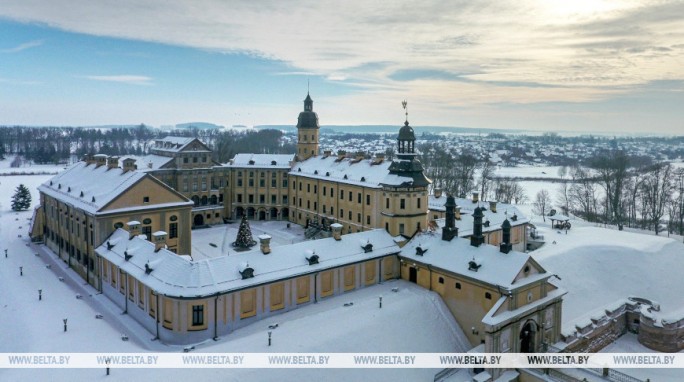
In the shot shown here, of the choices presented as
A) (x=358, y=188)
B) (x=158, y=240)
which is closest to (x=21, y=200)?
(x=158, y=240)

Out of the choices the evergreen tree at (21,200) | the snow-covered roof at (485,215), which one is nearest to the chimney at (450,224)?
the snow-covered roof at (485,215)

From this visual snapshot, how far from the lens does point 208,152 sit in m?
61.6

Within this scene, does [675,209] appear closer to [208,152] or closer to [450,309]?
[450,309]

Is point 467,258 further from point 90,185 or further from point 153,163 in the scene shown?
point 153,163

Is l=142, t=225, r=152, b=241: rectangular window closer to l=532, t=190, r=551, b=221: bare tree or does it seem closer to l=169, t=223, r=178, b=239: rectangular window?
l=169, t=223, r=178, b=239: rectangular window

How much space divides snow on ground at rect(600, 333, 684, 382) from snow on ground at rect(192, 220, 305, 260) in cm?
3110

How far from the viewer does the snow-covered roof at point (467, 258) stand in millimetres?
28503

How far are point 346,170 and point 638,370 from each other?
34.0 m

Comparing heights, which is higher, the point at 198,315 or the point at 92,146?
the point at 92,146

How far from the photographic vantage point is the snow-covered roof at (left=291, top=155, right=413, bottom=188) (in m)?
49.8

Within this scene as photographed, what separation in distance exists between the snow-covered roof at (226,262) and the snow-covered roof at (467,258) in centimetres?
226

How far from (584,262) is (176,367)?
37.6 m

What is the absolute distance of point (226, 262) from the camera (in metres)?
28.5

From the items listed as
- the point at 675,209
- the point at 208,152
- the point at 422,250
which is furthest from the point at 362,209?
the point at 675,209
